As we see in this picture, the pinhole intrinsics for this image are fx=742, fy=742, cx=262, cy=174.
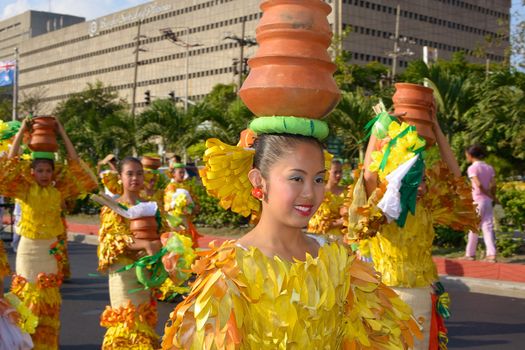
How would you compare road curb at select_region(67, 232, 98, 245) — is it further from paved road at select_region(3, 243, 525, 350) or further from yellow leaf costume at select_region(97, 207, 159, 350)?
yellow leaf costume at select_region(97, 207, 159, 350)

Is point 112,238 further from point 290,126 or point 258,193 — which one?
point 290,126

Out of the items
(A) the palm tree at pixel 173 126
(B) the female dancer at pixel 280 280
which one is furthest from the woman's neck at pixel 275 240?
(A) the palm tree at pixel 173 126

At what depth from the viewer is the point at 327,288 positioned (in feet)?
8.82

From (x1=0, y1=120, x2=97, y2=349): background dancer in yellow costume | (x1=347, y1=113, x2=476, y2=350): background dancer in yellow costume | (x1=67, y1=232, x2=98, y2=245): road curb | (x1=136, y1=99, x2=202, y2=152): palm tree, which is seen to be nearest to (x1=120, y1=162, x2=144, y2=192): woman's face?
(x1=0, y1=120, x2=97, y2=349): background dancer in yellow costume

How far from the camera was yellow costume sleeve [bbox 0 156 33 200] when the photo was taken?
6586mm

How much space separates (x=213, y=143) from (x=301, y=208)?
0.43 meters

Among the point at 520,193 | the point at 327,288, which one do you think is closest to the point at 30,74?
the point at 520,193

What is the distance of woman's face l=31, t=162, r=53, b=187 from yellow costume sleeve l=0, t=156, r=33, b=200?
0.21 feet

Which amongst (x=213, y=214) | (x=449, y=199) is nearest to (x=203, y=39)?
(x=213, y=214)

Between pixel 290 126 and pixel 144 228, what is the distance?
3291mm

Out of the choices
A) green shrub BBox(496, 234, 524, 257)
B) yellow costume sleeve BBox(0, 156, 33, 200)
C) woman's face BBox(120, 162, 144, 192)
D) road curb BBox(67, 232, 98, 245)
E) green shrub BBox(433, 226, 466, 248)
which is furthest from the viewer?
road curb BBox(67, 232, 98, 245)

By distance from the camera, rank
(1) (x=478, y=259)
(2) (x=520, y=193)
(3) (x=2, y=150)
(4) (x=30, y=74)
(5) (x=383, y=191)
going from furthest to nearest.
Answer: (4) (x=30, y=74), (2) (x=520, y=193), (1) (x=478, y=259), (3) (x=2, y=150), (5) (x=383, y=191)

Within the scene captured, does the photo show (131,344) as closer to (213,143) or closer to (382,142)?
(382,142)

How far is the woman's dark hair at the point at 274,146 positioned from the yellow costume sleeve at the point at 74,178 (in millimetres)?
4526
